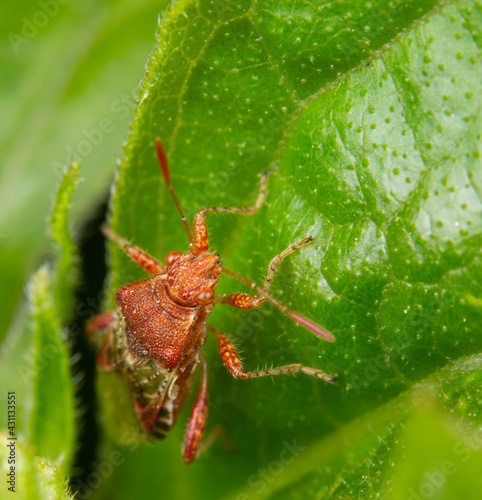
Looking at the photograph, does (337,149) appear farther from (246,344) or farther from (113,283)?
(113,283)

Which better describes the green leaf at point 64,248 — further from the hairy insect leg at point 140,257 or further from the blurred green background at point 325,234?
the hairy insect leg at point 140,257

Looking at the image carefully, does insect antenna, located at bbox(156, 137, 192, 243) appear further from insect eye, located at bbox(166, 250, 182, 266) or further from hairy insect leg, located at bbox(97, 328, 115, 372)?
hairy insect leg, located at bbox(97, 328, 115, 372)

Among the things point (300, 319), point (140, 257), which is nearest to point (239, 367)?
point (300, 319)

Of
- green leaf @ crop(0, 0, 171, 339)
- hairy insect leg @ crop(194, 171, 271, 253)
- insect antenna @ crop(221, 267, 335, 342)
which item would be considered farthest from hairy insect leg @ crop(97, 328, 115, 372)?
insect antenna @ crop(221, 267, 335, 342)

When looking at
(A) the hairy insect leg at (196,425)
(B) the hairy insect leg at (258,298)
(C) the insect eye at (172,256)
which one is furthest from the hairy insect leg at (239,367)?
(C) the insect eye at (172,256)

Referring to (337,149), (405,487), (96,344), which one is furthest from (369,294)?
(96,344)
